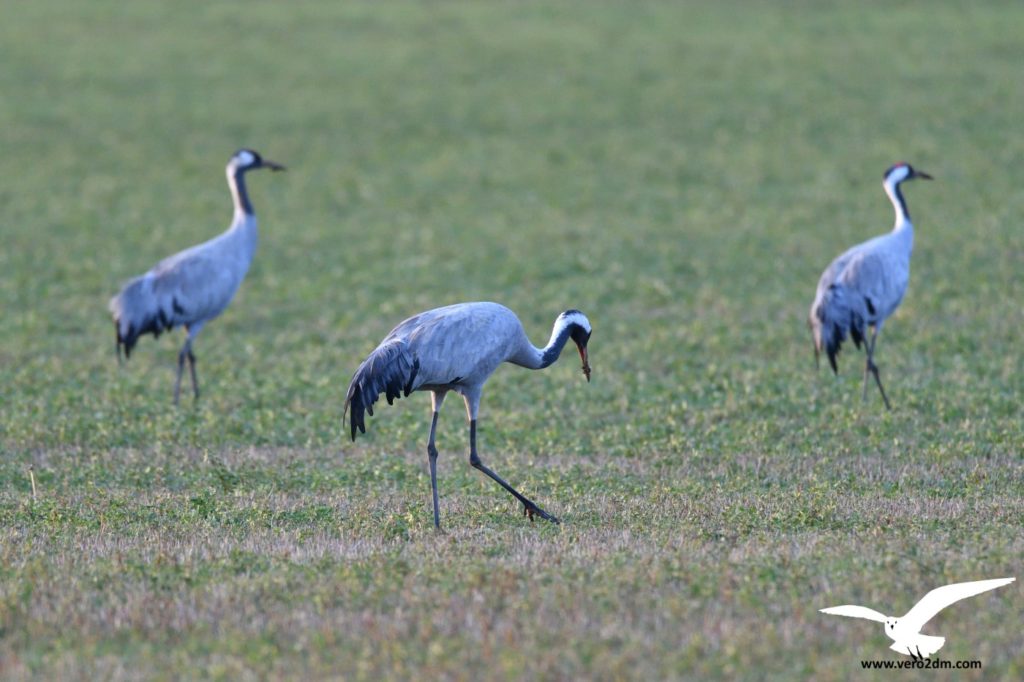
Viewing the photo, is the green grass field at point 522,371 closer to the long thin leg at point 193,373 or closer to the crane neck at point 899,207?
the long thin leg at point 193,373

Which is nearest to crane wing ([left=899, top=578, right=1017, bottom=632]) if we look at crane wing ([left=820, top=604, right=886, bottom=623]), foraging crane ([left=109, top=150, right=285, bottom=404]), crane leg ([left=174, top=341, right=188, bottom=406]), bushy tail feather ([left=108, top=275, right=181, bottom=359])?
crane wing ([left=820, top=604, right=886, bottom=623])

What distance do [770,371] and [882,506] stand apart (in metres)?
4.14

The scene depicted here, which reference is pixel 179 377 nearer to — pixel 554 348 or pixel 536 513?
pixel 554 348

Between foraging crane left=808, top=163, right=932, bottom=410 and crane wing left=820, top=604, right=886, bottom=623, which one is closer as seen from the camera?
crane wing left=820, top=604, right=886, bottom=623

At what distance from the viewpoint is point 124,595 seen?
636cm

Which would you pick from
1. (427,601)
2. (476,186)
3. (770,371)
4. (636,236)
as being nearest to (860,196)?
(636,236)

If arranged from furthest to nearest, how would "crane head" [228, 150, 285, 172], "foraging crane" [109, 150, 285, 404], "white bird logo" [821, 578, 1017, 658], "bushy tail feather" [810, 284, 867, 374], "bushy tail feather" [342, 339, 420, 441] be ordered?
1. "crane head" [228, 150, 285, 172]
2. "foraging crane" [109, 150, 285, 404]
3. "bushy tail feather" [810, 284, 867, 374]
4. "bushy tail feather" [342, 339, 420, 441]
5. "white bird logo" [821, 578, 1017, 658]

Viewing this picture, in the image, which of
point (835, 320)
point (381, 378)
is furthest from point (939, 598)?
point (835, 320)

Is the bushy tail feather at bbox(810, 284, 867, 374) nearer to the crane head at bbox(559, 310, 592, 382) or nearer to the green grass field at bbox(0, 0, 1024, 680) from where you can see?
the green grass field at bbox(0, 0, 1024, 680)

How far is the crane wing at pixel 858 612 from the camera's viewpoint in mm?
5832

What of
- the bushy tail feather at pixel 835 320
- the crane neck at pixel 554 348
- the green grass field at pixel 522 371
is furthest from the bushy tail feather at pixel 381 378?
the bushy tail feather at pixel 835 320

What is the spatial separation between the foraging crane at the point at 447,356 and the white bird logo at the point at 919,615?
2.40m

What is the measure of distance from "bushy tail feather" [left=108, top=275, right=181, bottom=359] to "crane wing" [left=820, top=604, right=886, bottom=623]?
26.3 ft

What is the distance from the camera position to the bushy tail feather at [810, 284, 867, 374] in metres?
11.5
